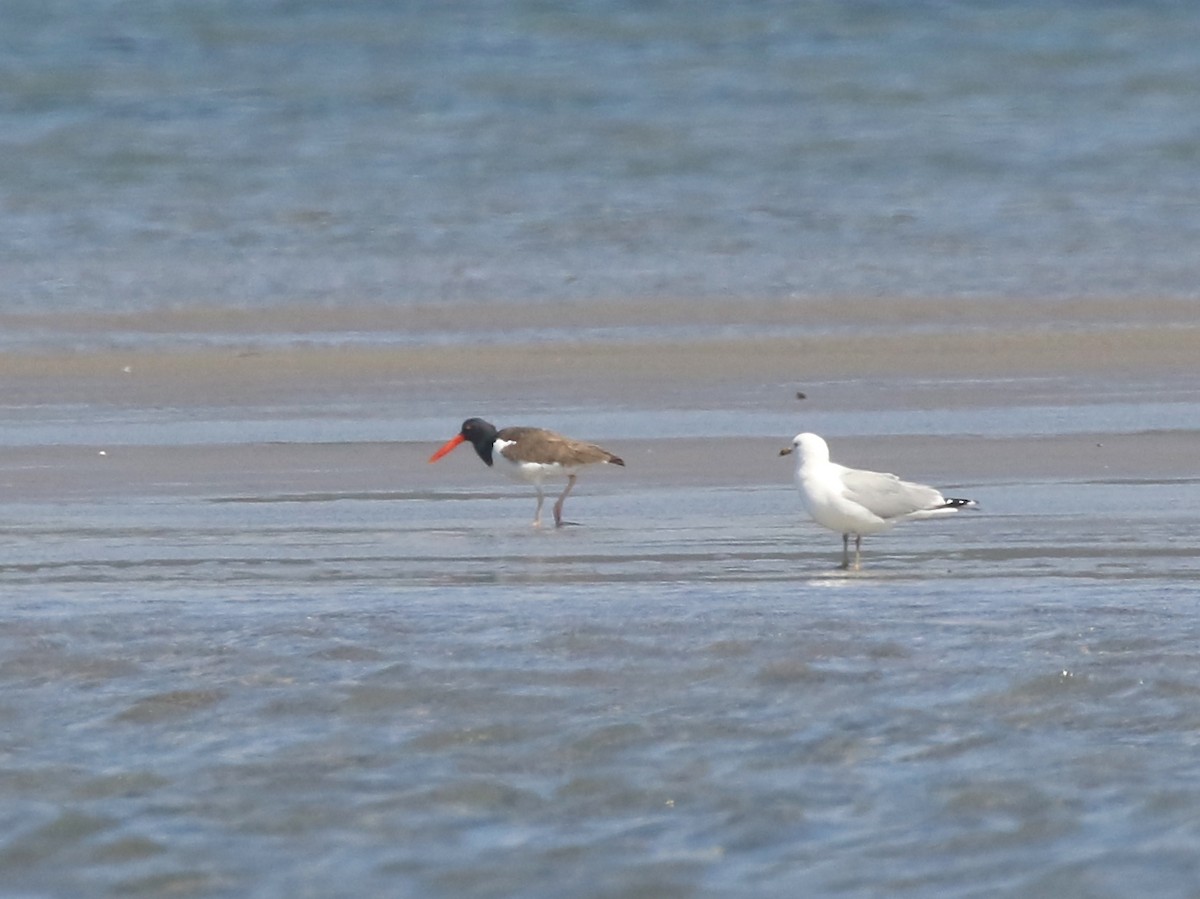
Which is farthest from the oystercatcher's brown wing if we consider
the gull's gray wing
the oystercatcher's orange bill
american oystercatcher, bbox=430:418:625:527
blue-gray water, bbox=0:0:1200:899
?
the gull's gray wing

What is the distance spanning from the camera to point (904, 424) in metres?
10.3

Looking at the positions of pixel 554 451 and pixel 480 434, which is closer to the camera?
pixel 554 451

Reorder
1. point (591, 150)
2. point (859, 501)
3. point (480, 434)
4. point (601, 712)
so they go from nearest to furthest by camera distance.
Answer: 1. point (601, 712)
2. point (859, 501)
3. point (480, 434)
4. point (591, 150)

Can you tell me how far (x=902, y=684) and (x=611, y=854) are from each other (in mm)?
1374

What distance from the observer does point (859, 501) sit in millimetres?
7559

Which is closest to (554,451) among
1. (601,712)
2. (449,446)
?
(449,446)

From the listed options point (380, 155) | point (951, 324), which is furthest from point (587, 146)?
point (951, 324)

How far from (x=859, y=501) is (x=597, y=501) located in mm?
1658

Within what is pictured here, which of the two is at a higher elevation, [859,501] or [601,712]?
[859,501]

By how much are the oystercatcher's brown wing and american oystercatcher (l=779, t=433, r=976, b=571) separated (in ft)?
4.38

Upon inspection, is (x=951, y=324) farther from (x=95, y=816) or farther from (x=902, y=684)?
(x=95, y=816)

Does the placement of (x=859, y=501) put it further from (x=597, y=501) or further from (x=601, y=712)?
(x=601, y=712)

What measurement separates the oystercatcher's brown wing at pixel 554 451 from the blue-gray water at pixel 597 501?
0.75 feet

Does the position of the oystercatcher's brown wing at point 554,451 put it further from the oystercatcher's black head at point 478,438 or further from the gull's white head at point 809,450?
the gull's white head at point 809,450
